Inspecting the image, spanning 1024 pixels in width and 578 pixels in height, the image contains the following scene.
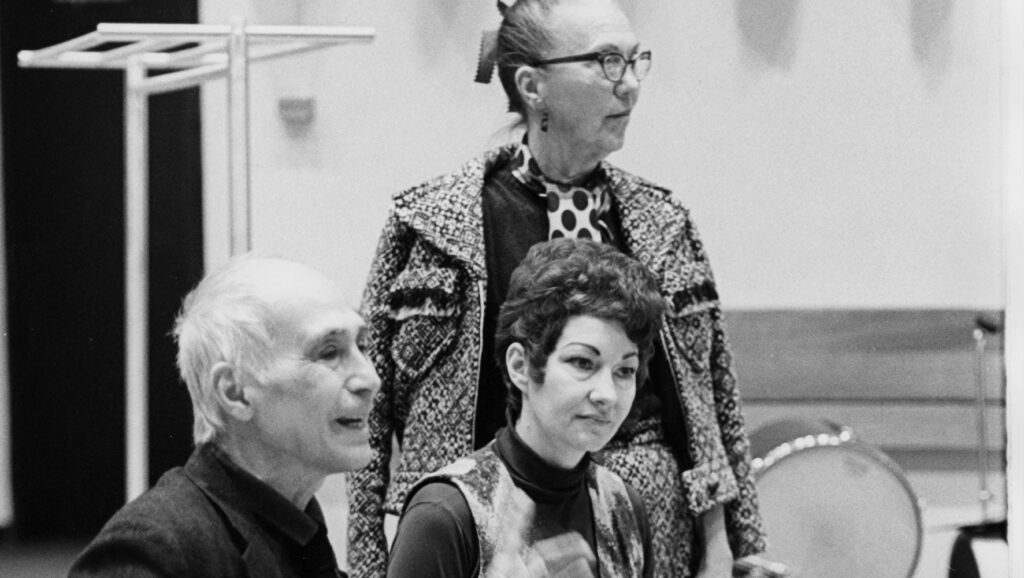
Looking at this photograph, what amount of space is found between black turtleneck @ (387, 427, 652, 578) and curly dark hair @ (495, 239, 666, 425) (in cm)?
8

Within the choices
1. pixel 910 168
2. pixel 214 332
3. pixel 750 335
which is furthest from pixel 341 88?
pixel 214 332

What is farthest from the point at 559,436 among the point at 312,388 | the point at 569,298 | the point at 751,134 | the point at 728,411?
the point at 751,134

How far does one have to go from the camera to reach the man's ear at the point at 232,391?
1757 mm

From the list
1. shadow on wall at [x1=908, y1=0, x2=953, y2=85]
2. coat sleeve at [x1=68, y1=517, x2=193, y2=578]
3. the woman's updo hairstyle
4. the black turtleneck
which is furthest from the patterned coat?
shadow on wall at [x1=908, y1=0, x2=953, y2=85]

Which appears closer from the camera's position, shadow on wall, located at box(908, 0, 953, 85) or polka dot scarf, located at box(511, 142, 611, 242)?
polka dot scarf, located at box(511, 142, 611, 242)

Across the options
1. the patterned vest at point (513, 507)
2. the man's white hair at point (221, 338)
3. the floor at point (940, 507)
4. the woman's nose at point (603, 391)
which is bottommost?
the floor at point (940, 507)

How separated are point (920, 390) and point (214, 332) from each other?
2.64 m

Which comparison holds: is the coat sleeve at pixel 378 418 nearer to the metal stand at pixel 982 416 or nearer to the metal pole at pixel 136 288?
the metal pole at pixel 136 288

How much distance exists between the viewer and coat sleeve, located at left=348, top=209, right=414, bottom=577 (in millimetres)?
2469

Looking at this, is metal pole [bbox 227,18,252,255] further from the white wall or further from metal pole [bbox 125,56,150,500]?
the white wall

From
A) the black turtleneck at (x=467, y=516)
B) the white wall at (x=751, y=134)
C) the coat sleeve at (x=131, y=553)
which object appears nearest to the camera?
the coat sleeve at (x=131, y=553)

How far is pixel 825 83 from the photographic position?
3908mm

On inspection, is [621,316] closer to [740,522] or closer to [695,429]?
[695,429]

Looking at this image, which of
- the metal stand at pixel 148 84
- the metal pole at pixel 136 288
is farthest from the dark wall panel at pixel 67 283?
the metal pole at pixel 136 288
